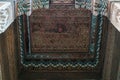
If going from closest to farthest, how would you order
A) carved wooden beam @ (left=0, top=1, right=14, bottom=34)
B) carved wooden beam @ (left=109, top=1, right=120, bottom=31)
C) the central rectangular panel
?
1. carved wooden beam @ (left=0, top=1, right=14, bottom=34)
2. carved wooden beam @ (left=109, top=1, right=120, bottom=31)
3. the central rectangular panel

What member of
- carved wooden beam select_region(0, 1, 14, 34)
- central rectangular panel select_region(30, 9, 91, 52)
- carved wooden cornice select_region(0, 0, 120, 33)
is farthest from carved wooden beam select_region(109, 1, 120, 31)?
carved wooden beam select_region(0, 1, 14, 34)

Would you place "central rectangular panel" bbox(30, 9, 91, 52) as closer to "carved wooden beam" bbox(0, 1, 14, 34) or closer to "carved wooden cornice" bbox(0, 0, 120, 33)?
"carved wooden cornice" bbox(0, 0, 120, 33)

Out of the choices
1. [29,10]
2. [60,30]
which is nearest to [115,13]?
[29,10]

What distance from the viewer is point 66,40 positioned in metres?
3.10

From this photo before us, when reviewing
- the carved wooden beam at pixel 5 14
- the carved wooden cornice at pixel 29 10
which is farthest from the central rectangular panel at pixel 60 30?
the carved wooden beam at pixel 5 14

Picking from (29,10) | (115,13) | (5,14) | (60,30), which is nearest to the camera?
(5,14)

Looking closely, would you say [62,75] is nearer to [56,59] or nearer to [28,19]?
[56,59]

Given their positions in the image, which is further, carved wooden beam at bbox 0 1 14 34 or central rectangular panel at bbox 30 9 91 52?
central rectangular panel at bbox 30 9 91 52

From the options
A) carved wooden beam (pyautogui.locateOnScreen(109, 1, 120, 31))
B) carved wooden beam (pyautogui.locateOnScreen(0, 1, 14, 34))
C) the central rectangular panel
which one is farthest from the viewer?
→ the central rectangular panel

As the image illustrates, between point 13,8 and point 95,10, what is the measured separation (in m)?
0.82

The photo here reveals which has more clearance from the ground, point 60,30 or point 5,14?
point 5,14

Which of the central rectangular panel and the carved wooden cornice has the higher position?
the carved wooden cornice

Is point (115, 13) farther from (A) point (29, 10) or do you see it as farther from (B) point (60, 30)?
(B) point (60, 30)

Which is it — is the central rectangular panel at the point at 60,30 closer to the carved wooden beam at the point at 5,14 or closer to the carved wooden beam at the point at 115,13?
the carved wooden beam at the point at 115,13
